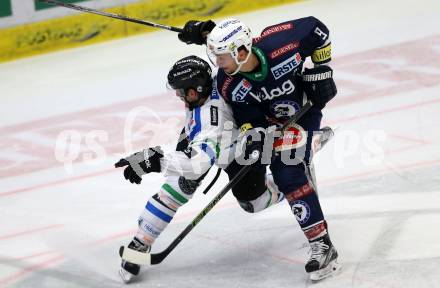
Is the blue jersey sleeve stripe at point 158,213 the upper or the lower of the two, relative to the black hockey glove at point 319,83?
lower

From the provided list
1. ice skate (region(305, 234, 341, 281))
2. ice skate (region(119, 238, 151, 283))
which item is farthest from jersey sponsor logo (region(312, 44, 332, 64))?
ice skate (region(119, 238, 151, 283))

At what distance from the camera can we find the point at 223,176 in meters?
6.47

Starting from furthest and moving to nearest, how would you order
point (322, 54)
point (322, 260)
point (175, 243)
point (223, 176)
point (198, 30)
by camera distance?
1. point (223, 176)
2. point (198, 30)
3. point (322, 54)
4. point (175, 243)
5. point (322, 260)

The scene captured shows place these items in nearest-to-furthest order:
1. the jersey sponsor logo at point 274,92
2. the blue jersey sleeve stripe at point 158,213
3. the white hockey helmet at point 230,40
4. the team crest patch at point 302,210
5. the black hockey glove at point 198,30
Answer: the white hockey helmet at point 230,40
the team crest patch at point 302,210
the jersey sponsor logo at point 274,92
the blue jersey sleeve stripe at point 158,213
the black hockey glove at point 198,30

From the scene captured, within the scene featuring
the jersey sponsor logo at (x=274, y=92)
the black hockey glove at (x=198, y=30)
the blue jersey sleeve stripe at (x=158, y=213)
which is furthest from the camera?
the black hockey glove at (x=198, y=30)

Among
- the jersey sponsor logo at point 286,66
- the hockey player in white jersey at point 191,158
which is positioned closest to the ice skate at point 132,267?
the hockey player in white jersey at point 191,158

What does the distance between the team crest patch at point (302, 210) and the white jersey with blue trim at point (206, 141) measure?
1.39 ft

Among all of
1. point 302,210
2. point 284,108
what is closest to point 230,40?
point 284,108

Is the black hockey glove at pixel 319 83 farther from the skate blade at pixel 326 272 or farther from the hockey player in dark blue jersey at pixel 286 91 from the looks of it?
the skate blade at pixel 326 272

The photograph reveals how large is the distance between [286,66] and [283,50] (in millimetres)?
83

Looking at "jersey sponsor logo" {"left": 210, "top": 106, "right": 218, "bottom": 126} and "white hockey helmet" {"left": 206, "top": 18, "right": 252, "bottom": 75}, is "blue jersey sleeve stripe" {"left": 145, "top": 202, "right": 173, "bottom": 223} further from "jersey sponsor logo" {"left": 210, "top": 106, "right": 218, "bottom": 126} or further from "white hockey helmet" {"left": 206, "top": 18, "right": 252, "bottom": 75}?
"white hockey helmet" {"left": 206, "top": 18, "right": 252, "bottom": 75}

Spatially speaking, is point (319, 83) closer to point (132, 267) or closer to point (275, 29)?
point (275, 29)

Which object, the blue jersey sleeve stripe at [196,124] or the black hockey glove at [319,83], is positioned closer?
the blue jersey sleeve stripe at [196,124]

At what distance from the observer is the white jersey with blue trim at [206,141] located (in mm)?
4707
